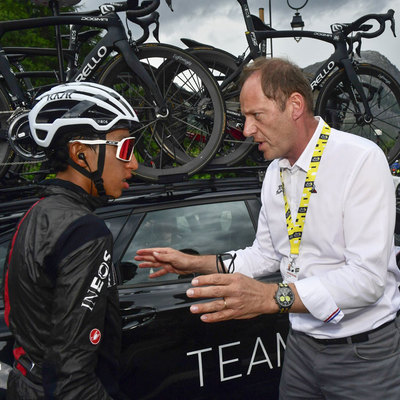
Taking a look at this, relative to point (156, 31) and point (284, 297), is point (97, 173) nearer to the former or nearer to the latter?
point (284, 297)

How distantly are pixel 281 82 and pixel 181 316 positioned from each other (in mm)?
1355

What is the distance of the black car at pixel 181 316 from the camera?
8.13ft

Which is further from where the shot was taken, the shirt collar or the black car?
the black car

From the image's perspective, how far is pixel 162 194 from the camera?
2955 mm

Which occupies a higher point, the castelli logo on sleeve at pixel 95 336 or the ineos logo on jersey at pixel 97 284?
the ineos logo on jersey at pixel 97 284

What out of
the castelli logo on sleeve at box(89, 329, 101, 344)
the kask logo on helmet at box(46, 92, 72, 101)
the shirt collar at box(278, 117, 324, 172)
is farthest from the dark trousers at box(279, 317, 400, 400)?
the kask logo on helmet at box(46, 92, 72, 101)

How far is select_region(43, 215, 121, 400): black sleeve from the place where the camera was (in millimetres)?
1384

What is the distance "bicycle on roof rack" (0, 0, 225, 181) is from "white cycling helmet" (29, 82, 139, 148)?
52.8 inches

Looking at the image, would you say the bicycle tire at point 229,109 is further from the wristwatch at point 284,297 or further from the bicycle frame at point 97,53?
the wristwatch at point 284,297

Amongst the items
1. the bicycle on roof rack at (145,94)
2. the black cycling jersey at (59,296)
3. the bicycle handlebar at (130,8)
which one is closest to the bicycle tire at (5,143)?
the bicycle on roof rack at (145,94)

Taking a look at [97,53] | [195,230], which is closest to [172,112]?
[97,53]

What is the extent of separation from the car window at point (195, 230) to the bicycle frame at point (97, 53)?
92cm

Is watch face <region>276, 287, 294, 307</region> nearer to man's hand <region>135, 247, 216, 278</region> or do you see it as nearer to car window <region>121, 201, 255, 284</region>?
man's hand <region>135, 247, 216, 278</region>

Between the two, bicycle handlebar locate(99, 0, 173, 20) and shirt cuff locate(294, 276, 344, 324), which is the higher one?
bicycle handlebar locate(99, 0, 173, 20)
